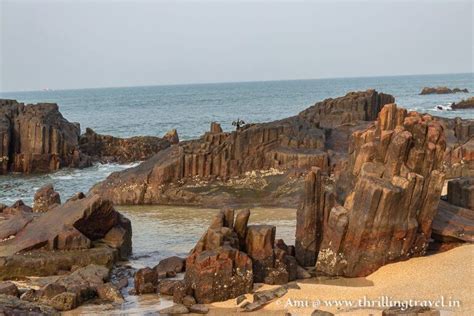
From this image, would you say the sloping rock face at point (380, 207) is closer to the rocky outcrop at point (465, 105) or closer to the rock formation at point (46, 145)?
the rock formation at point (46, 145)

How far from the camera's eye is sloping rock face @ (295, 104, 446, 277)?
17203 millimetres

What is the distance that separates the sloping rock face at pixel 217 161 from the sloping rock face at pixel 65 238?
1037cm

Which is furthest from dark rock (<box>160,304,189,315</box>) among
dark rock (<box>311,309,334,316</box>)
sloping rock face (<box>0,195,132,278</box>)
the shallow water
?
sloping rock face (<box>0,195,132,278</box>)

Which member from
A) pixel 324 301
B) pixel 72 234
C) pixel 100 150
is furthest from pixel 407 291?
pixel 100 150

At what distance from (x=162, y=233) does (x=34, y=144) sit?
28.3 m

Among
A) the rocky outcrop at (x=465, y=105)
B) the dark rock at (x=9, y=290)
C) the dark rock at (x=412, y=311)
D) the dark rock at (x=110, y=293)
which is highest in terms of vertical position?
the rocky outcrop at (x=465, y=105)

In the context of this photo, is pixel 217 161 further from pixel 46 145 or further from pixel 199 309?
pixel 46 145

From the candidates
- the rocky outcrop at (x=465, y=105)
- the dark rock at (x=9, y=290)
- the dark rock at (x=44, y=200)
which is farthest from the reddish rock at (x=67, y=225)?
the rocky outcrop at (x=465, y=105)

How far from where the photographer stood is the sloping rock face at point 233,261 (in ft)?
51.1

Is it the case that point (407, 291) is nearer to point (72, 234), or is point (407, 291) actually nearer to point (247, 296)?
point (247, 296)

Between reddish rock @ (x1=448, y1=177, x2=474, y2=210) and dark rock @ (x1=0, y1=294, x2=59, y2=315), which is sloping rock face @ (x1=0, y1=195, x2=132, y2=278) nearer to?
dark rock @ (x1=0, y1=294, x2=59, y2=315)

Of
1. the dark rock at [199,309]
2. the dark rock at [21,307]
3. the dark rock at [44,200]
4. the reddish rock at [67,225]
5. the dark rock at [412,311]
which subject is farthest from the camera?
the dark rock at [44,200]

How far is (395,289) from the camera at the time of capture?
51.1 ft

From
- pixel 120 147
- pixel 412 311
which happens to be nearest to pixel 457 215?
pixel 412 311
